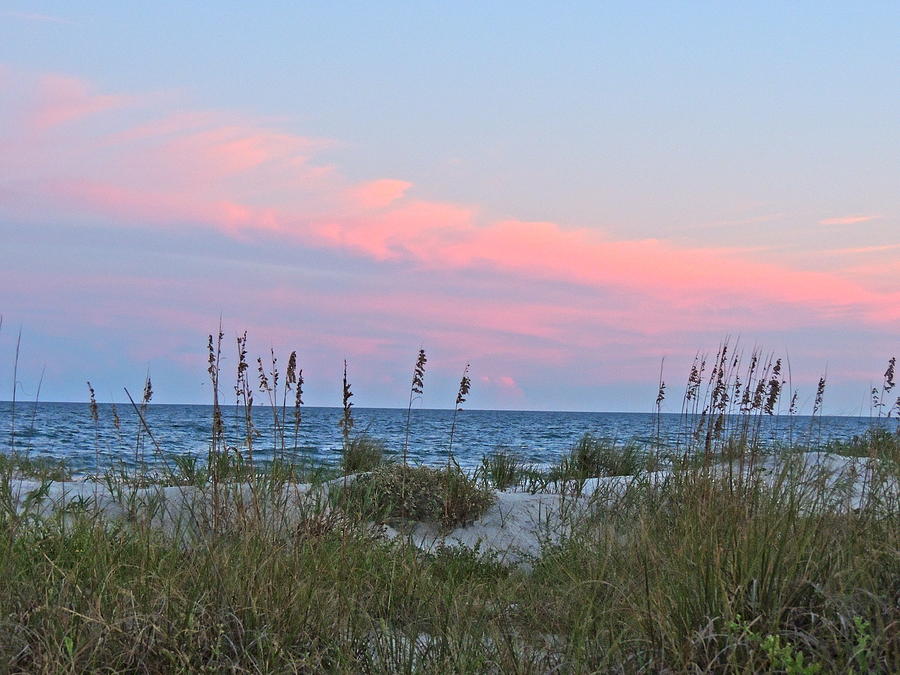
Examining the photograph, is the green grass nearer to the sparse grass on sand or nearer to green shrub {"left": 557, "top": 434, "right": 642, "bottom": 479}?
the sparse grass on sand

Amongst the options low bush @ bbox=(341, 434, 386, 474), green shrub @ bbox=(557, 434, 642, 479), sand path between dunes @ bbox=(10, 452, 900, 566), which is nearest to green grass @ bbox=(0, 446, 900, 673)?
sand path between dunes @ bbox=(10, 452, 900, 566)

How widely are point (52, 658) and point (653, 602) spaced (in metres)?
2.56

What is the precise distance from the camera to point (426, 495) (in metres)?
8.35

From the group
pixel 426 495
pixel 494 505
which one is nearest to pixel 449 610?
pixel 426 495

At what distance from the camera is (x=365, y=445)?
12.2m

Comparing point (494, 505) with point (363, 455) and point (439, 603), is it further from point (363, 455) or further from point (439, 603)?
point (439, 603)

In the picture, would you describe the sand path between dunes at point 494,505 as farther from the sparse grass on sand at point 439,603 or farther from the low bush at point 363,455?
the low bush at point 363,455

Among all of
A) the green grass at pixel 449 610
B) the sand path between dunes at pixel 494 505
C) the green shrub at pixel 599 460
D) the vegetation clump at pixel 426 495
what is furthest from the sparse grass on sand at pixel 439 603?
the green shrub at pixel 599 460

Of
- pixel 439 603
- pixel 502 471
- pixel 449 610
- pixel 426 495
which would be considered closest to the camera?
pixel 449 610

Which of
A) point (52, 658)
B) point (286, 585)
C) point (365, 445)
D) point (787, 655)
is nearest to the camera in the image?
point (787, 655)

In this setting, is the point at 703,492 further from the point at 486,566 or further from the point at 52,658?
the point at 52,658

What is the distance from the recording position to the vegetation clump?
813 centimetres

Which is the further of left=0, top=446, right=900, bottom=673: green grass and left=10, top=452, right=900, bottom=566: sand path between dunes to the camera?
left=10, top=452, right=900, bottom=566: sand path between dunes

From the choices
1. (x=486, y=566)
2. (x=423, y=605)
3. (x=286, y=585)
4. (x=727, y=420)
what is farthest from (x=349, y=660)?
(x=727, y=420)
